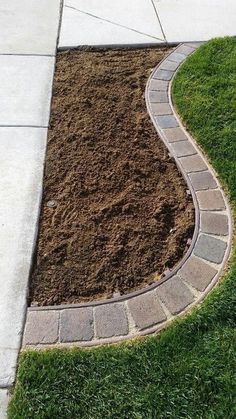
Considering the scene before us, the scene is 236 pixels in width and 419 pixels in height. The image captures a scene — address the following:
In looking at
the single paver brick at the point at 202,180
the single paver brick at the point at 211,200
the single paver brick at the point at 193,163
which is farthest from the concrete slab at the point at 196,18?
the single paver brick at the point at 211,200

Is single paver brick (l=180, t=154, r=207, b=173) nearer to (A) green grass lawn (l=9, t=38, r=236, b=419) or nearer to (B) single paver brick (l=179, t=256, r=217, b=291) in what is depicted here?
(B) single paver brick (l=179, t=256, r=217, b=291)

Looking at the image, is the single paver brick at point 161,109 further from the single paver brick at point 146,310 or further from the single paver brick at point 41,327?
the single paver brick at point 41,327

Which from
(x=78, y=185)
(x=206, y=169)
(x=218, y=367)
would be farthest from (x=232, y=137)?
(x=218, y=367)

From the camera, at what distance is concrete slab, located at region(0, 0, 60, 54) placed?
4707 millimetres

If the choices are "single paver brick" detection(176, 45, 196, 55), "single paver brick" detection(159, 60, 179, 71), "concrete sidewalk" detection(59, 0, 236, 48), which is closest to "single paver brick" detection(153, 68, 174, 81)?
"single paver brick" detection(159, 60, 179, 71)

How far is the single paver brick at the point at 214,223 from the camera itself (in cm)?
295

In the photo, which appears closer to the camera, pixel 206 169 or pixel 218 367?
pixel 218 367

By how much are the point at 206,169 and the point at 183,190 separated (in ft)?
0.90

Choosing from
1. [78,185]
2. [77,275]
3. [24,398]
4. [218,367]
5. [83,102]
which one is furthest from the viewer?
[83,102]

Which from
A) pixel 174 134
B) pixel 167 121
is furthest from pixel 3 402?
pixel 167 121

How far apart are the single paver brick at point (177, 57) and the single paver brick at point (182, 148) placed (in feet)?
4.14

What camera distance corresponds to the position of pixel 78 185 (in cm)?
323

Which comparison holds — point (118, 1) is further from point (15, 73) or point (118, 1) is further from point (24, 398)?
point (24, 398)

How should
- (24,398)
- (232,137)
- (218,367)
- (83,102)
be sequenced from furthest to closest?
(83,102) → (232,137) → (218,367) → (24,398)
